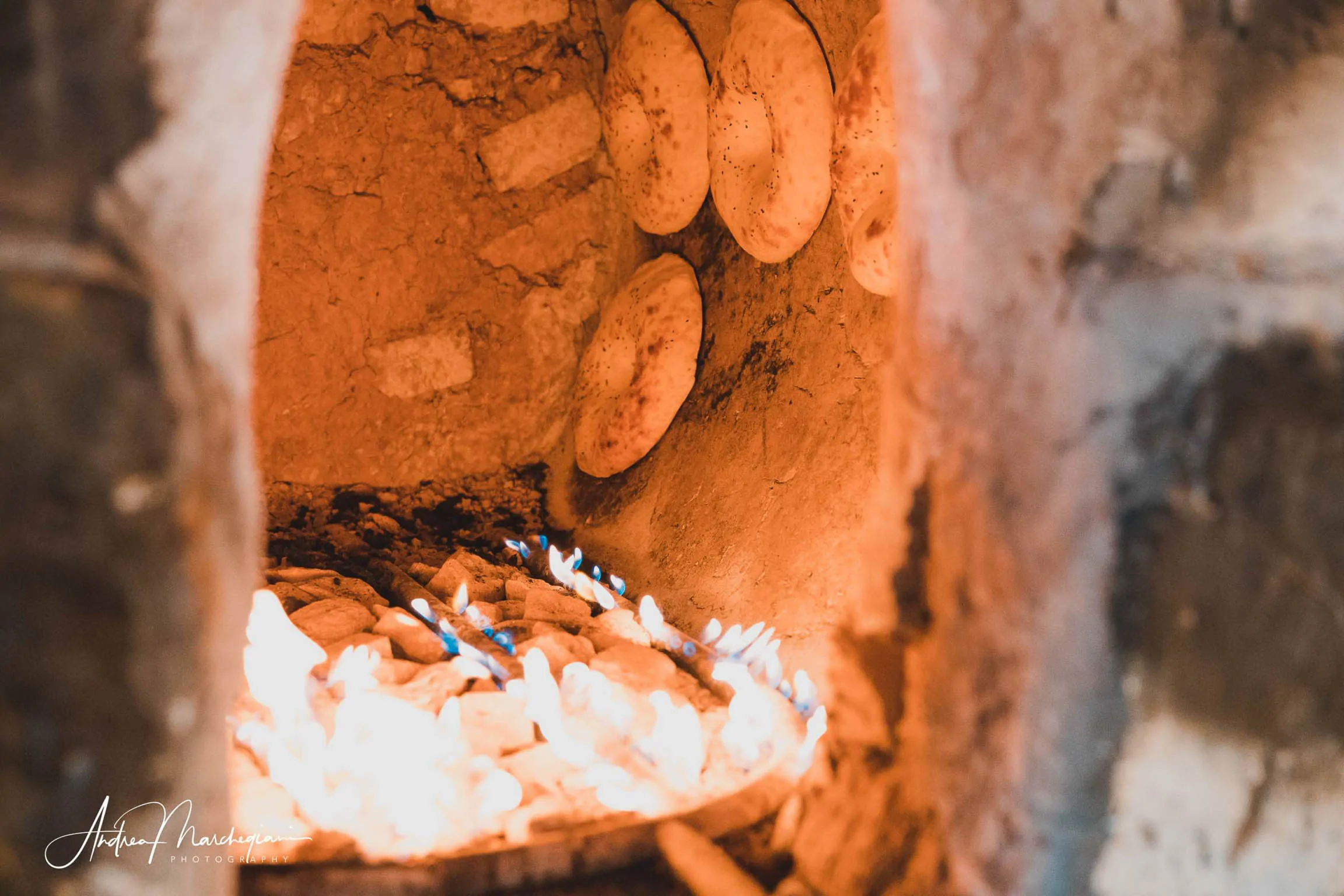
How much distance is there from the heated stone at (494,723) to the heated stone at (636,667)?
0.22 meters

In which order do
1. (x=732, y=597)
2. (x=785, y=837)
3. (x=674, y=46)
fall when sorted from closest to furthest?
(x=785, y=837), (x=732, y=597), (x=674, y=46)

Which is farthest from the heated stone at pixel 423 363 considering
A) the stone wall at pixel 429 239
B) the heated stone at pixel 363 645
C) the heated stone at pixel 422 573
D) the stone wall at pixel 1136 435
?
the stone wall at pixel 1136 435

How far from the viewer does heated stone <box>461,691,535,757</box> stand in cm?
167

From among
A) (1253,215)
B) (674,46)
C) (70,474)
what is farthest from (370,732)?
(674,46)

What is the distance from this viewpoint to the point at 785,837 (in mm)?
1450

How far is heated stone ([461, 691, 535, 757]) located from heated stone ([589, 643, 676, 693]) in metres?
0.22

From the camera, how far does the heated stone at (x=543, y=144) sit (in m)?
3.07

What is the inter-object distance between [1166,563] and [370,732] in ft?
4.09

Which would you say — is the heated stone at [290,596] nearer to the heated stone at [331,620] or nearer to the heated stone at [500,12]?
the heated stone at [331,620]

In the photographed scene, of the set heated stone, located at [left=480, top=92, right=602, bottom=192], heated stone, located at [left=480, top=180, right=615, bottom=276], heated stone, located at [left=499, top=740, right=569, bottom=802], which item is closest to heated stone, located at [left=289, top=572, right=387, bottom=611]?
heated stone, located at [left=499, top=740, right=569, bottom=802]

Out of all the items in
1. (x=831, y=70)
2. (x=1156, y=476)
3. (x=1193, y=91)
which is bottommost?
(x=1156, y=476)

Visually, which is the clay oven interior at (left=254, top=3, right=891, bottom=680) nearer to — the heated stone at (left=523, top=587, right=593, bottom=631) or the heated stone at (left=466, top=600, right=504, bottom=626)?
the heated stone at (left=523, top=587, right=593, bottom=631)

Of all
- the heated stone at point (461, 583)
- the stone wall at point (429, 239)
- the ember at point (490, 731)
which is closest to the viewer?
the ember at point (490, 731)

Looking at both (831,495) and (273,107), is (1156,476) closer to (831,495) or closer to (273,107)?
(273,107)
